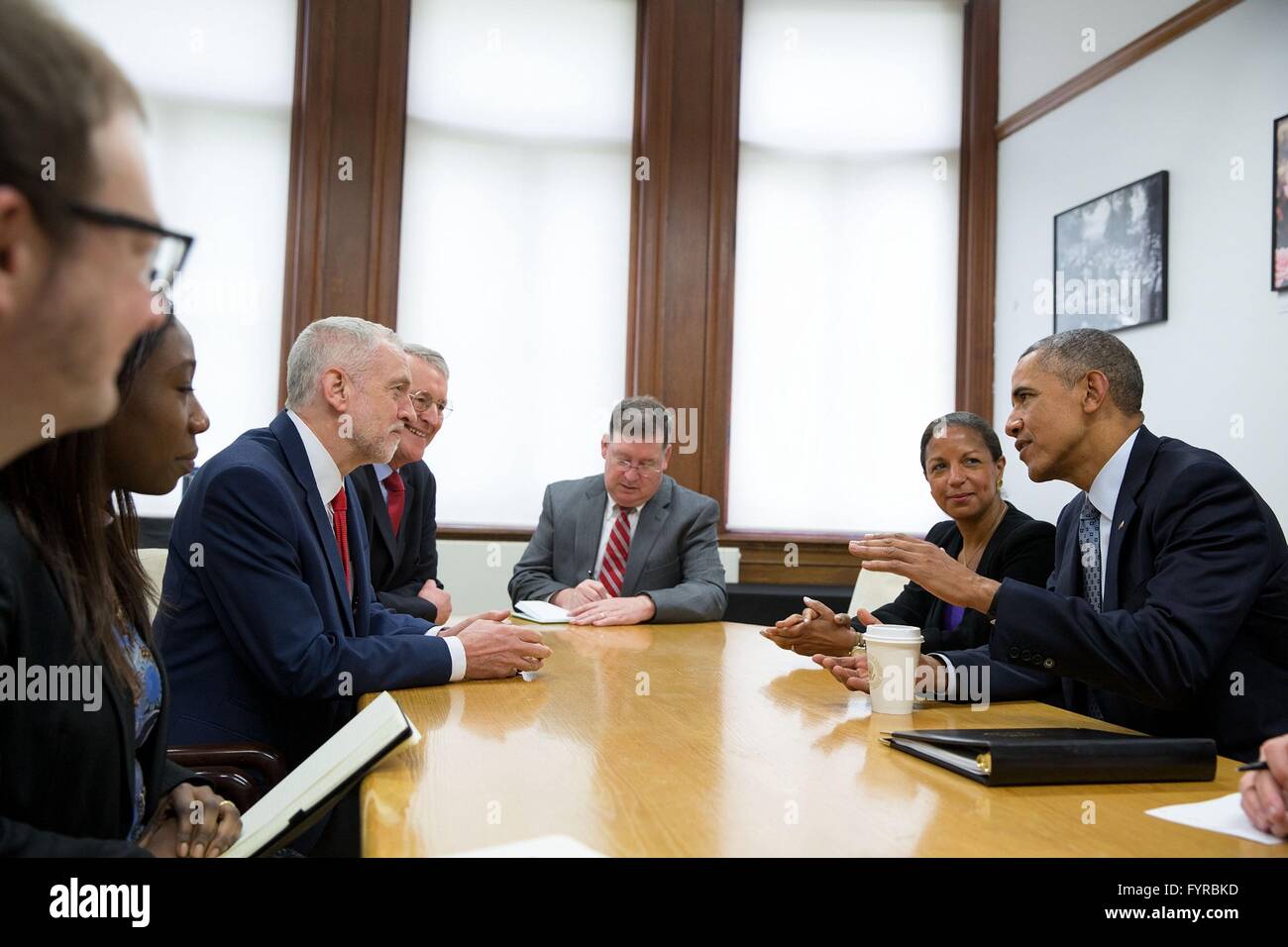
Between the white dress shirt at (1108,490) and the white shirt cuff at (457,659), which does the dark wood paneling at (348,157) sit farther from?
the white dress shirt at (1108,490)

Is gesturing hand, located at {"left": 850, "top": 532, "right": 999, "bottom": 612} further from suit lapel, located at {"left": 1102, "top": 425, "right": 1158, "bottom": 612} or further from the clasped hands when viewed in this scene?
the clasped hands

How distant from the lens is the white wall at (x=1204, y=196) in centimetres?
369

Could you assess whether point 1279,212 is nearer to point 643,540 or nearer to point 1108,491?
point 1108,491

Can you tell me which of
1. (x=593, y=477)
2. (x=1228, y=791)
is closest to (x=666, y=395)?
(x=593, y=477)

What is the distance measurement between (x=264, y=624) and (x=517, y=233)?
12.7 feet

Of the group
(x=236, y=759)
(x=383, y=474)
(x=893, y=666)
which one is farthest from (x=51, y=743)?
(x=383, y=474)

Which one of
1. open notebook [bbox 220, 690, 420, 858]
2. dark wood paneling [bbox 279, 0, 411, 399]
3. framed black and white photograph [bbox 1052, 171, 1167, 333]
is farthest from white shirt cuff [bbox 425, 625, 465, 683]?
framed black and white photograph [bbox 1052, 171, 1167, 333]

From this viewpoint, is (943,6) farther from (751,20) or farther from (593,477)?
(593,477)

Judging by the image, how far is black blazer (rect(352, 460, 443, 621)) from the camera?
3.21m

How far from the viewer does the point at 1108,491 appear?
2008mm

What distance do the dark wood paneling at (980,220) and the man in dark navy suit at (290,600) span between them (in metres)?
4.07

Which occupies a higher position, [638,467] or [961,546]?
[638,467]

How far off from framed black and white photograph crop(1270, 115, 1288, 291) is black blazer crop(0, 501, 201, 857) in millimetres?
3975

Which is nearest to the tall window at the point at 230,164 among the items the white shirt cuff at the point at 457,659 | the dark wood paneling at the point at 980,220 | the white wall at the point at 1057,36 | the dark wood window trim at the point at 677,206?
the dark wood window trim at the point at 677,206
